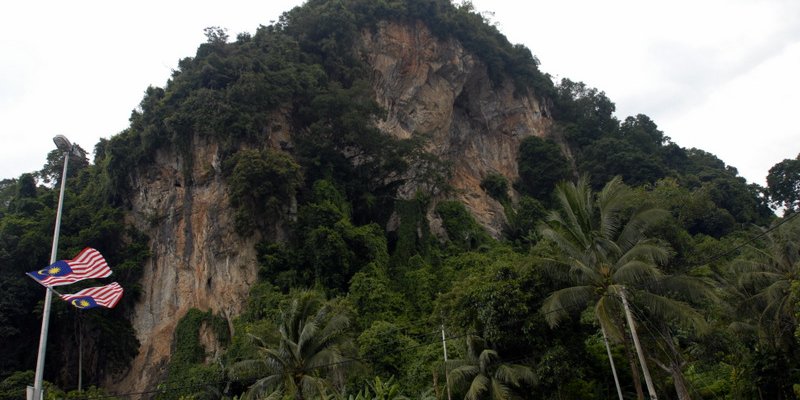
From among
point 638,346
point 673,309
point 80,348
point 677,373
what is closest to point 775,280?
point 677,373

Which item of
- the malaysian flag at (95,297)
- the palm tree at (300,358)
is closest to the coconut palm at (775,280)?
the palm tree at (300,358)

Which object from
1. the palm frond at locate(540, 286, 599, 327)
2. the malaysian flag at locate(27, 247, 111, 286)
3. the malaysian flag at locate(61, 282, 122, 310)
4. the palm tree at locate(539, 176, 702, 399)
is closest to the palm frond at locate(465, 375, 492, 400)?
the palm tree at locate(539, 176, 702, 399)

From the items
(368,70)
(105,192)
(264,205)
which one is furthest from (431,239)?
(105,192)

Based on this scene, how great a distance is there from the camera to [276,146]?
32.2 m

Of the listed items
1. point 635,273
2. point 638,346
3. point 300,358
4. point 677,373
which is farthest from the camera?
point 300,358

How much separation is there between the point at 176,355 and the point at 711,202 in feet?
110

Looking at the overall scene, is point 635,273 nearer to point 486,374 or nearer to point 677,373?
point 677,373

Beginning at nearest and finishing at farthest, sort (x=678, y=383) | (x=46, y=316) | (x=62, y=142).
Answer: (x=46, y=316) → (x=62, y=142) → (x=678, y=383)

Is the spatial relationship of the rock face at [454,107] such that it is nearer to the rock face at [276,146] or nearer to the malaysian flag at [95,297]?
the rock face at [276,146]

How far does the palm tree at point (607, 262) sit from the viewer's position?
13.8m

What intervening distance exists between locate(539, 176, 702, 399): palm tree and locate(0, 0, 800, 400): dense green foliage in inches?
2.3

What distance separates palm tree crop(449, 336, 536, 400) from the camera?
1670 centimetres

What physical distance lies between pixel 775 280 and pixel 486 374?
937 centimetres

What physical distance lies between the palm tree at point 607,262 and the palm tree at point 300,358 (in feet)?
20.2
